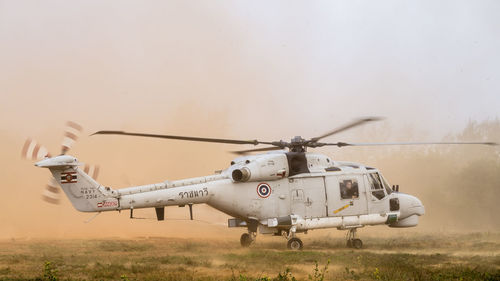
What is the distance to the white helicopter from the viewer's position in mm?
18191

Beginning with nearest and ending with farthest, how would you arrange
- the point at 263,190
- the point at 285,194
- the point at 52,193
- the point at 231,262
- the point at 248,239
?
the point at 231,262
the point at 52,193
the point at 263,190
the point at 285,194
the point at 248,239

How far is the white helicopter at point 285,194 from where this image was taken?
59.7 feet

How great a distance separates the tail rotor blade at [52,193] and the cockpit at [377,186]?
1039cm

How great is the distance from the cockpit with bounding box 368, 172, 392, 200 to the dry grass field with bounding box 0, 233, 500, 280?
1825 mm

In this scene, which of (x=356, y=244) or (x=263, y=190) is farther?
(x=356, y=244)

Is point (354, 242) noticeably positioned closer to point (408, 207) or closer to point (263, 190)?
point (408, 207)

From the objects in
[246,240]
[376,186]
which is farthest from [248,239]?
[376,186]

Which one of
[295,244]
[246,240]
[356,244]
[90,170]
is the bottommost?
[356,244]

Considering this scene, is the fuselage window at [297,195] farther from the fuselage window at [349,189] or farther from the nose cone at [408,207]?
the nose cone at [408,207]

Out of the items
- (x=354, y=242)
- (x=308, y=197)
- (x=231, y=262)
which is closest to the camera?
(x=231, y=262)

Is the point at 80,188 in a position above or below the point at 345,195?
above

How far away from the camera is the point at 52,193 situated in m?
16.6

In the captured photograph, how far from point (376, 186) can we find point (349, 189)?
116 centimetres

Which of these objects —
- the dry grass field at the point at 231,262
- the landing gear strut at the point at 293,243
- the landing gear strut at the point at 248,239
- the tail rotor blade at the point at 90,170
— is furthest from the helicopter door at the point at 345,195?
the tail rotor blade at the point at 90,170
